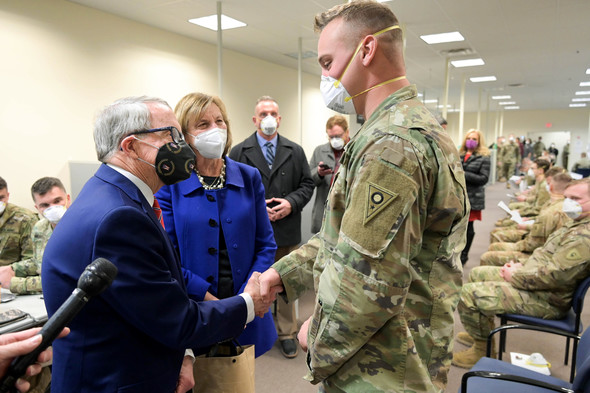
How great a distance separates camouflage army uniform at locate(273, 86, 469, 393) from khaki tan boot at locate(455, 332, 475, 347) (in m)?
2.18

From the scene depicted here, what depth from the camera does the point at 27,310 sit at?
1788 mm

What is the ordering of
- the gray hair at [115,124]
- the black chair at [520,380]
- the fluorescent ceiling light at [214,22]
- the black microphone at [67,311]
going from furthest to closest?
the fluorescent ceiling light at [214,22], the black chair at [520,380], the gray hair at [115,124], the black microphone at [67,311]

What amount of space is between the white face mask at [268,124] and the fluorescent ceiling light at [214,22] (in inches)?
116

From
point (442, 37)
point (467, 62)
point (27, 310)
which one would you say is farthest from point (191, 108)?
point (467, 62)

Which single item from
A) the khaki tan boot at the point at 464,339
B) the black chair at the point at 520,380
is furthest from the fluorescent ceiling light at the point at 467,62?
the black chair at the point at 520,380

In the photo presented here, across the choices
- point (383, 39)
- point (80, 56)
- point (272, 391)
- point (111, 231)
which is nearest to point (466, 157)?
point (272, 391)

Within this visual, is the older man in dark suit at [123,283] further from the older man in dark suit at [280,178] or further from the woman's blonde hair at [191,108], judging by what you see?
the older man in dark suit at [280,178]

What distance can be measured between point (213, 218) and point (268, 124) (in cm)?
155

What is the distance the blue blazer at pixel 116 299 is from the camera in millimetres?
875

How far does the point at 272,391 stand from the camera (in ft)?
7.54

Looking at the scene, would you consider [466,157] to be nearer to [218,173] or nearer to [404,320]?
[218,173]

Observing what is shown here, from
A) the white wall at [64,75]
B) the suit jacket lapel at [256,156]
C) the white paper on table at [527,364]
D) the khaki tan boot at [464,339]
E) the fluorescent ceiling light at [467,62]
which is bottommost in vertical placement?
the khaki tan boot at [464,339]

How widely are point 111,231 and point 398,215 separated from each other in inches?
25.2

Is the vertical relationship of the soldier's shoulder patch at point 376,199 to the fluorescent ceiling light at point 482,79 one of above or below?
below
